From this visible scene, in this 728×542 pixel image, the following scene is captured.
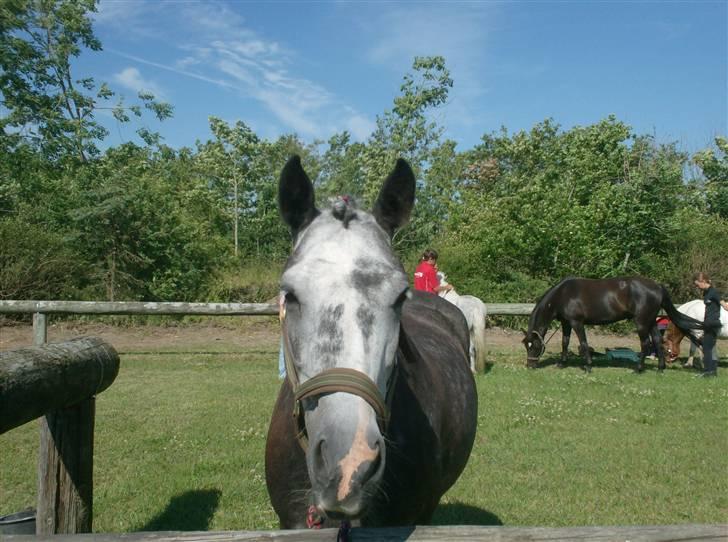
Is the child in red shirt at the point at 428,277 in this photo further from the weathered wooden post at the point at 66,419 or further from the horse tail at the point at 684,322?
the weathered wooden post at the point at 66,419

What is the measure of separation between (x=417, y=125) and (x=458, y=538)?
106ft

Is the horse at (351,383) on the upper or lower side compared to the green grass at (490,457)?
upper

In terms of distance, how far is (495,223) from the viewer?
1950cm

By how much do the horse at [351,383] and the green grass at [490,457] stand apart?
7.23 feet

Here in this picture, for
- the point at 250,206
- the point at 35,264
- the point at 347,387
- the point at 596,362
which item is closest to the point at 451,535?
the point at 347,387

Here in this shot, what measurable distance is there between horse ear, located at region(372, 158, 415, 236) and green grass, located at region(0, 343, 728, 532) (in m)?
2.99

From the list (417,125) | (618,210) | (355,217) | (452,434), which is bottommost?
(452,434)

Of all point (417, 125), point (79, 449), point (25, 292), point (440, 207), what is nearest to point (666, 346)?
point (79, 449)

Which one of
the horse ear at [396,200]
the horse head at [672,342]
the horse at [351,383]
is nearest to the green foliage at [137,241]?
the horse head at [672,342]

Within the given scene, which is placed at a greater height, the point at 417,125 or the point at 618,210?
the point at 417,125

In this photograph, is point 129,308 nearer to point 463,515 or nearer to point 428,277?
Result: point 428,277

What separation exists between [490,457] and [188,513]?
317cm

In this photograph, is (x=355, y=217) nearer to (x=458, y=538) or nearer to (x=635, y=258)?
(x=458, y=538)

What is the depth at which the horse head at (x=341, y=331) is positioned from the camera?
5.38ft
